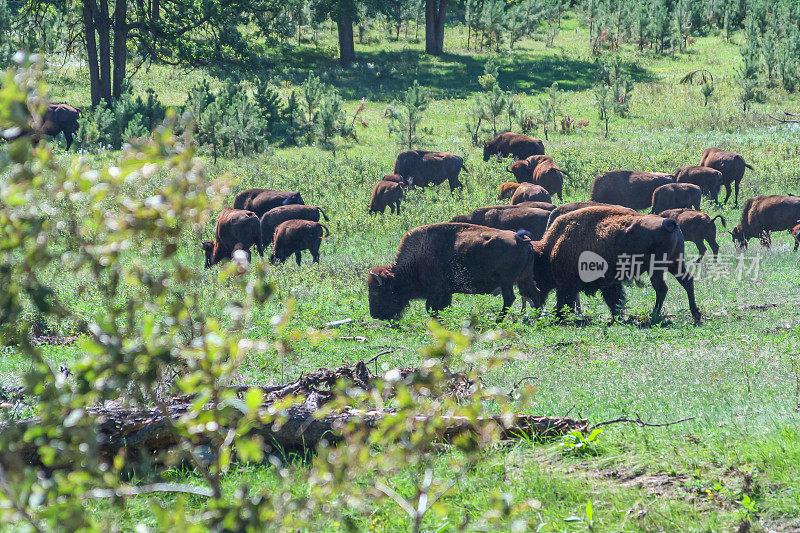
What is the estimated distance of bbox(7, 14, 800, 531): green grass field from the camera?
465 centimetres

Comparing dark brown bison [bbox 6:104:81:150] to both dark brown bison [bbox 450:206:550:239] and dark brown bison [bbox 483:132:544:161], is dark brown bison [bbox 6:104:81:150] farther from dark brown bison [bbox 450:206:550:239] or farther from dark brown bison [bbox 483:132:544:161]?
dark brown bison [bbox 450:206:550:239]

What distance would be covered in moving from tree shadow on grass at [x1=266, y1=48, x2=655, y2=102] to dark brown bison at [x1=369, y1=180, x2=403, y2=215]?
19123 millimetres

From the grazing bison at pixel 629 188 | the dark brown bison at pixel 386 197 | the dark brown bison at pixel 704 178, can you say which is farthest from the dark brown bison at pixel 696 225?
the dark brown bison at pixel 386 197

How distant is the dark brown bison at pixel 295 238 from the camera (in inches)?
705

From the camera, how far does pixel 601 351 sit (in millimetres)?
9828

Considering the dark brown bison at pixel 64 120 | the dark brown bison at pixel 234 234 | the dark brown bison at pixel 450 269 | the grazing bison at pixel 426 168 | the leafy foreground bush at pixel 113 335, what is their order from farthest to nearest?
the dark brown bison at pixel 64 120 < the grazing bison at pixel 426 168 < the dark brown bison at pixel 234 234 < the dark brown bison at pixel 450 269 < the leafy foreground bush at pixel 113 335

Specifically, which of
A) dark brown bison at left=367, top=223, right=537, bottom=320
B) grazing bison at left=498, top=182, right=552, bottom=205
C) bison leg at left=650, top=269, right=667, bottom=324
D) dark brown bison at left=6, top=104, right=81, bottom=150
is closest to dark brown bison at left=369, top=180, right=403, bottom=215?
grazing bison at left=498, top=182, right=552, bottom=205

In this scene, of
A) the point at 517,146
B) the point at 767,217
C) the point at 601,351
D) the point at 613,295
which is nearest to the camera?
the point at 601,351

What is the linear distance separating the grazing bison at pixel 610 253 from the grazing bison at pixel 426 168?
1355 centimetres

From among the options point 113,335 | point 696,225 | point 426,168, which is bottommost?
point 696,225

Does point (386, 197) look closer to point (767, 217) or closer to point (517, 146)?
point (517, 146)

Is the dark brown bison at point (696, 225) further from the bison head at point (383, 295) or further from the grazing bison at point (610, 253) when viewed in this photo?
the bison head at point (383, 295)

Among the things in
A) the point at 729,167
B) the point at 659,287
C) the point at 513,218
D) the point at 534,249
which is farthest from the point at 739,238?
the point at 534,249

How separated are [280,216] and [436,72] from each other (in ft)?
97.6
